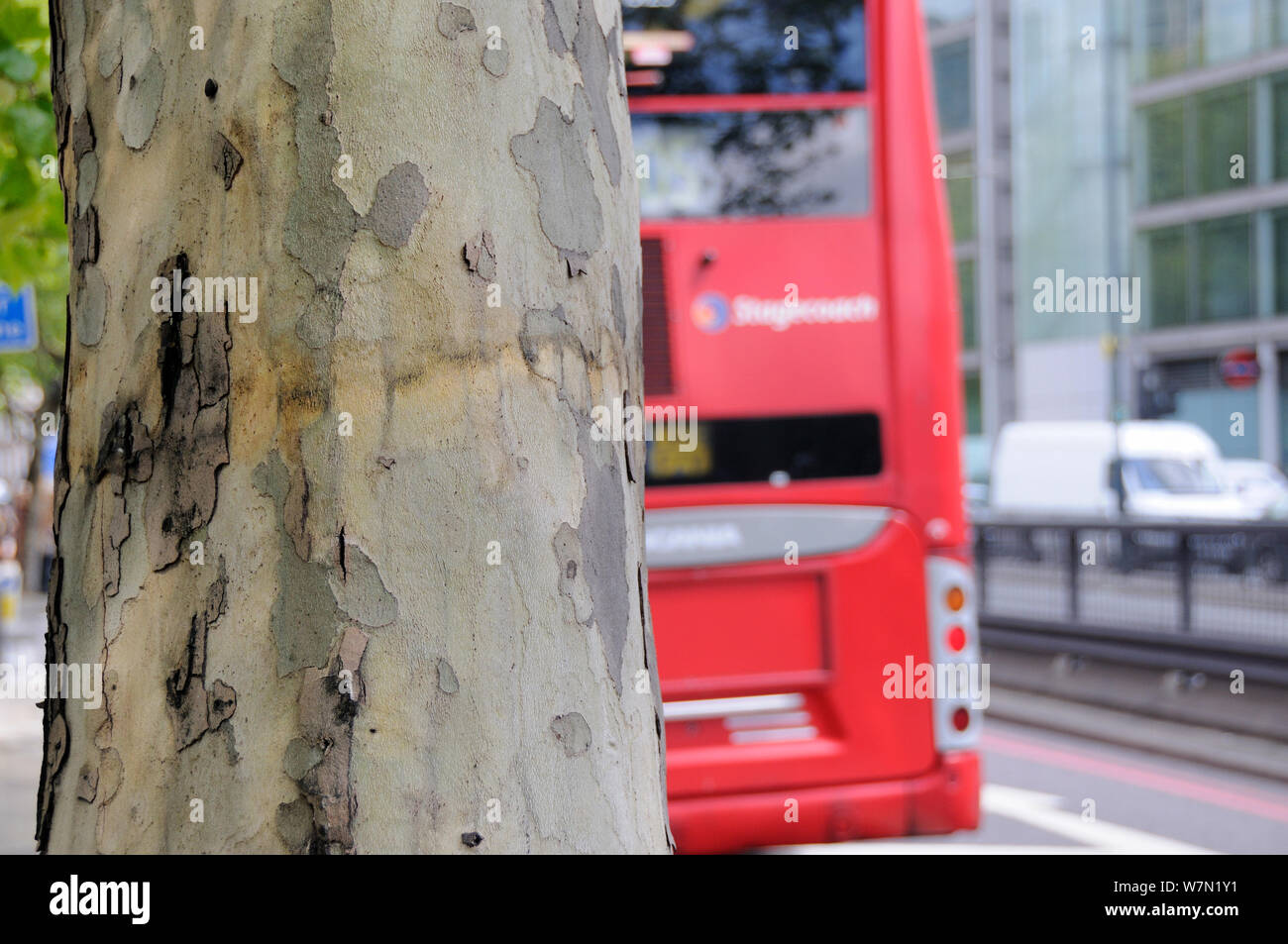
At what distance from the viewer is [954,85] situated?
133ft

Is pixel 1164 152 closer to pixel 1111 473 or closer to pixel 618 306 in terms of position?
pixel 1111 473

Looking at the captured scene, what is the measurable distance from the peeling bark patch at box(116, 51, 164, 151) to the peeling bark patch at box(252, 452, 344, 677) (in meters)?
0.42

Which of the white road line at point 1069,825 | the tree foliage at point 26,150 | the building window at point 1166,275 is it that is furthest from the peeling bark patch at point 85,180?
the building window at point 1166,275

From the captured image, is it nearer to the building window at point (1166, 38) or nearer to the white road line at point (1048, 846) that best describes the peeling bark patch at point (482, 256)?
the white road line at point (1048, 846)

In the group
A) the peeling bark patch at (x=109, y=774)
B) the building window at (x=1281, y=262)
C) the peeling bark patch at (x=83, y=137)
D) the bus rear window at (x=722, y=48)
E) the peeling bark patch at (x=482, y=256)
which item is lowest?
the peeling bark patch at (x=109, y=774)

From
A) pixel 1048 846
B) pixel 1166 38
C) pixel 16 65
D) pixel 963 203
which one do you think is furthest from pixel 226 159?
pixel 963 203

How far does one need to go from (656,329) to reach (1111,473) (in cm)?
1823

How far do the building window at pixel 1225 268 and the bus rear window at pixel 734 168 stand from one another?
91.0 feet

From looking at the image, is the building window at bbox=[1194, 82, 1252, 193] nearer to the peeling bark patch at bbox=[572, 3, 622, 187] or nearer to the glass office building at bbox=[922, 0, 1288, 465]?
the glass office building at bbox=[922, 0, 1288, 465]

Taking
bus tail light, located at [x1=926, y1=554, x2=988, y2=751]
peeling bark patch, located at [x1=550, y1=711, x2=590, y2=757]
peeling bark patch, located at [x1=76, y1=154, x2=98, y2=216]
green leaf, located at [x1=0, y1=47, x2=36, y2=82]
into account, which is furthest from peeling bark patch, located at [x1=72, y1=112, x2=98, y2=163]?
bus tail light, located at [x1=926, y1=554, x2=988, y2=751]

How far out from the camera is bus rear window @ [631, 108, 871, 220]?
210 inches

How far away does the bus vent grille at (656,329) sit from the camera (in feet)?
Answer: 17.5
